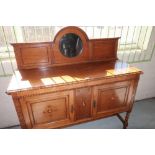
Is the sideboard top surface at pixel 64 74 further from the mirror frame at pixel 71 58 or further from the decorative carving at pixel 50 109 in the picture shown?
the decorative carving at pixel 50 109

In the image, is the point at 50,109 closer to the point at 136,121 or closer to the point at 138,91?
the point at 136,121

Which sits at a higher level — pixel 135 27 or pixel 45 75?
pixel 135 27

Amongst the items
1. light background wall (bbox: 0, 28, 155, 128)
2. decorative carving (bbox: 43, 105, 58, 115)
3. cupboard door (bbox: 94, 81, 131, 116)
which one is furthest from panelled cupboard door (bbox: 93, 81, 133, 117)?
light background wall (bbox: 0, 28, 155, 128)

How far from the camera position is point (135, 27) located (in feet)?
6.03

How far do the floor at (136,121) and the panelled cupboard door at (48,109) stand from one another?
1.89 feet

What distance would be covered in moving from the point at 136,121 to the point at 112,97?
0.79 metres

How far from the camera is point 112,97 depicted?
54.3 inches

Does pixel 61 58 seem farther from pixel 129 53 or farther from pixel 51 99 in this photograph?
pixel 129 53

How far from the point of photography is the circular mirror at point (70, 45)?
1358mm

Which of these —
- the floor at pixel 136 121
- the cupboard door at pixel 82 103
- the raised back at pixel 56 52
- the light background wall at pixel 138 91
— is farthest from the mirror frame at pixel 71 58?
the floor at pixel 136 121

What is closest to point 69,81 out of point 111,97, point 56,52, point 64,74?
point 64,74
